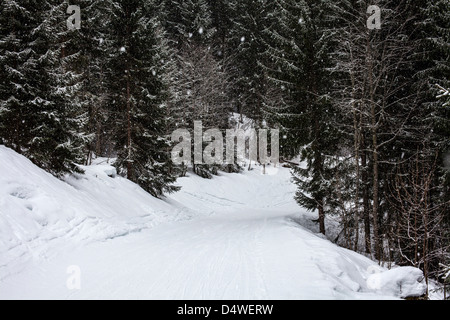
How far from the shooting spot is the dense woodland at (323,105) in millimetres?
8773

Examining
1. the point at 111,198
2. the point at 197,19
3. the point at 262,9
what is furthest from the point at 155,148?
the point at 262,9

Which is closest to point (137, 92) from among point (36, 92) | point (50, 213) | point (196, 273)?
point (36, 92)

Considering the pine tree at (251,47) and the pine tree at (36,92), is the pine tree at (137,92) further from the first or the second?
the pine tree at (251,47)

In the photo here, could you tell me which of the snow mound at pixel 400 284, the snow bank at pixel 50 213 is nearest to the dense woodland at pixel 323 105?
the snow mound at pixel 400 284

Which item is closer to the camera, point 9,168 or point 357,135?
point 9,168

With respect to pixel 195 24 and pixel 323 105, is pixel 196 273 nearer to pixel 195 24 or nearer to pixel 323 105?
pixel 323 105

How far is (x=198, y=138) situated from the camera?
80.4 ft

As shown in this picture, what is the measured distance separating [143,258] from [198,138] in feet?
61.7

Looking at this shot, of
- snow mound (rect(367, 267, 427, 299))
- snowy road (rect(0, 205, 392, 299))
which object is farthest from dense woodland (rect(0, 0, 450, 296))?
snowy road (rect(0, 205, 392, 299))

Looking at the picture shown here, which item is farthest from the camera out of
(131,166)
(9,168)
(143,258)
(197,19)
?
(197,19)

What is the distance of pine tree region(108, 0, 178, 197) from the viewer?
1415 cm

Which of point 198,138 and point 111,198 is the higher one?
point 198,138

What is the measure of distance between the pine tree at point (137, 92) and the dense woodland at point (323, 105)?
0.24ft
